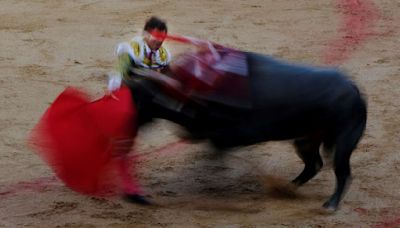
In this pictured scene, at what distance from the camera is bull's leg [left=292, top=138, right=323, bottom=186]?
5.88 m

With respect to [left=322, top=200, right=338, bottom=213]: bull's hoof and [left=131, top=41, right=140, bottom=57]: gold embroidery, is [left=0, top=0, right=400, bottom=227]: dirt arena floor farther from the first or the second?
[left=131, top=41, right=140, bottom=57]: gold embroidery

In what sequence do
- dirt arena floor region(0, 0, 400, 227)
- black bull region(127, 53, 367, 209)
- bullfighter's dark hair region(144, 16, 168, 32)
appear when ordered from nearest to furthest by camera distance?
1. black bull region(127, 53, 367, 209)
2. dirt arena floor region(0, 0, 400, 227)
3. bullfighter's dark hair region(144, 16, 168, 32)

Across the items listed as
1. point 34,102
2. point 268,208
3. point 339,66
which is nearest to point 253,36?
point 339,66

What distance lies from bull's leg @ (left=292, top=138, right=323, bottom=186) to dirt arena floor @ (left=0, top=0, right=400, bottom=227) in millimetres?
80

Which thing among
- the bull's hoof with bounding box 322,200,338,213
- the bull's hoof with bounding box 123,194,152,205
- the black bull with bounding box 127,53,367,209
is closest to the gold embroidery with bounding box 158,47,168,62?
the black bull with bounding box 127,53,367,209

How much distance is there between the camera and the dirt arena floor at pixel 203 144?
18.1ft

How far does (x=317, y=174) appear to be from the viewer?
244 inches

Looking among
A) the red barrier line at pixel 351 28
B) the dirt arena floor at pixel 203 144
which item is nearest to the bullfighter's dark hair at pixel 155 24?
the dirt arena floor at pixel 203 144

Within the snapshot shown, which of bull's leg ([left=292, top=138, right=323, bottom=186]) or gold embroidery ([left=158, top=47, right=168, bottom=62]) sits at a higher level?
gold embroidery ([left=158, top=47, right=168, bottom=62])

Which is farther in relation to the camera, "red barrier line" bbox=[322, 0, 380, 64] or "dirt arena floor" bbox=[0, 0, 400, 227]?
"red barrier line" bbox=[322, 0, 380, 64]

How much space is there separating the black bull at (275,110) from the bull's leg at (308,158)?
0.93 feet

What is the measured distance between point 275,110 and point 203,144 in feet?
3.71

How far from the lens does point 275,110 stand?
5457 millimetres

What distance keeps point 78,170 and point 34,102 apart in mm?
2173
